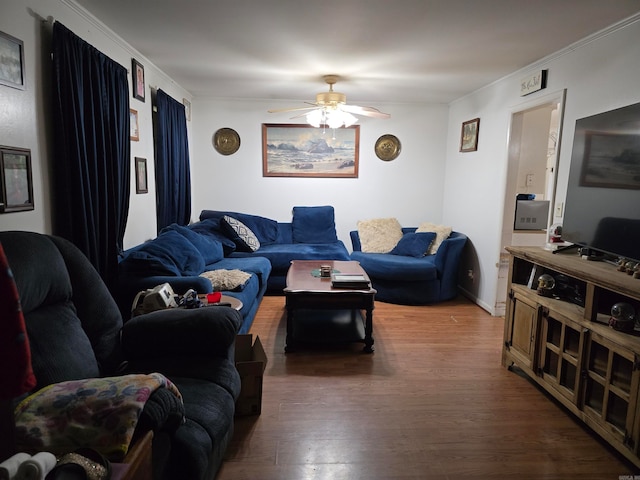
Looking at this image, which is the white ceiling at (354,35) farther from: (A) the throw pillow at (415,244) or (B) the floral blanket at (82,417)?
(B) the floral blanket at (82,417)

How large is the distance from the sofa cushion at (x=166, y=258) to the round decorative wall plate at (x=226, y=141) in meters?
2.16

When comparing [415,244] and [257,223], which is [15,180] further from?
[415,244]

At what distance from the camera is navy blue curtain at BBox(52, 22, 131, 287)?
229cm

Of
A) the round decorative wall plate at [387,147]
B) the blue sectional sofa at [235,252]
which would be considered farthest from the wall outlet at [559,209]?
the round decorative wall plate at [387,147]

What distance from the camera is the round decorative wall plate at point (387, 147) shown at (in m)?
5.54

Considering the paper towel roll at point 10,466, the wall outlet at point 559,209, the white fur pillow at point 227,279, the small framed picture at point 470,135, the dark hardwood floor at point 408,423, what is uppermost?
the small framed picture at point 470,135

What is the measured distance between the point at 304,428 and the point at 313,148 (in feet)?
13.0

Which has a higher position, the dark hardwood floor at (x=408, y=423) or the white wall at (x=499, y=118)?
the white wall at (x=499, y=118)

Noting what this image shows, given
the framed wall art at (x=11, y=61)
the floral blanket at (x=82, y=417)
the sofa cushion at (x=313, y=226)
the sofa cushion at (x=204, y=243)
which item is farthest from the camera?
the sofa cushion at (x=313, y=226)

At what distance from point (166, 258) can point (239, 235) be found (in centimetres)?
176

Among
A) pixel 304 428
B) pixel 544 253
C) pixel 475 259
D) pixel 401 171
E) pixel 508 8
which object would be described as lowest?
pixel 304 428

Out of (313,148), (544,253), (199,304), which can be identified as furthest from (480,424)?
(313,148)

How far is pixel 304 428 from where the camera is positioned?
2.23 meters

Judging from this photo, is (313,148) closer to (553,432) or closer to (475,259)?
(475,259)
